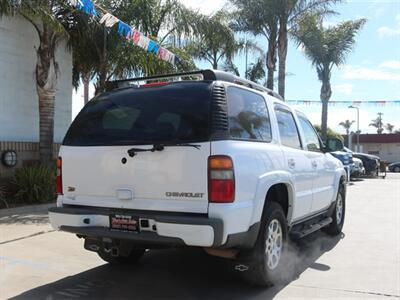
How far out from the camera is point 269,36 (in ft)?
67.3

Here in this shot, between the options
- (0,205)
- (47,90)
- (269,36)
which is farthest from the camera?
(269,36)

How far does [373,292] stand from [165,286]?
2.13 meters

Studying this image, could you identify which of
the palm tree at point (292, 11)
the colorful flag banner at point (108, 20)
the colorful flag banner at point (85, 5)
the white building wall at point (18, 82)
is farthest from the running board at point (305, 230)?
the palm tree at point (292, 11)

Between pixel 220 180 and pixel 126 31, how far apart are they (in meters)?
8.50

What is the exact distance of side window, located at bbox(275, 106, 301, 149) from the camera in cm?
553

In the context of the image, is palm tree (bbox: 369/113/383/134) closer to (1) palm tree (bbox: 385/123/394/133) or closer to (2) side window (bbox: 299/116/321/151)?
(1) palm tree (bbox: 385/123/394/133)

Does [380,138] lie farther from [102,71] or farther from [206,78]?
[206,78]

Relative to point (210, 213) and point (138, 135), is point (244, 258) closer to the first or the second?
point (210, 213)

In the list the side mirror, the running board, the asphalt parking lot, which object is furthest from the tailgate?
the side mirror

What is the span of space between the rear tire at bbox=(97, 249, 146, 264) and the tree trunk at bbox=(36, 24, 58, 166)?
6281 mm

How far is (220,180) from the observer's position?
403cm

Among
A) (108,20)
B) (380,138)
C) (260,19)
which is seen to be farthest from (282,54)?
(380,138)

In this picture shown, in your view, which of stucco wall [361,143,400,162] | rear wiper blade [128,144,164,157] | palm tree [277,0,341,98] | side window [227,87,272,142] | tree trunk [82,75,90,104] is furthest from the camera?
stucco wall [361,143,400,162]

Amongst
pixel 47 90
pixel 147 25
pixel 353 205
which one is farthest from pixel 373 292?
pixel 147 25
